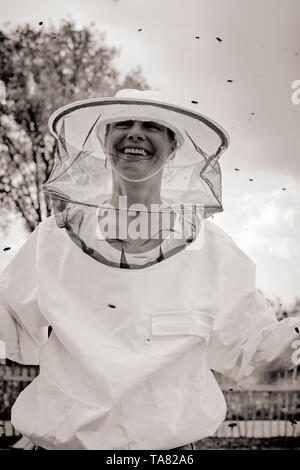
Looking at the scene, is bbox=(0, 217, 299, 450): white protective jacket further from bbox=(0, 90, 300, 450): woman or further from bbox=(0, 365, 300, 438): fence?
bbox=(0, 365, 300, 438): fence

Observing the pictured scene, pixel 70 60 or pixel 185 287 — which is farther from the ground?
pixel 70 60

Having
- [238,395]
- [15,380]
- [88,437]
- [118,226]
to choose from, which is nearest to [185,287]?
[118,226]

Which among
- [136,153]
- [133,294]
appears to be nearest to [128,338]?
[133,294]

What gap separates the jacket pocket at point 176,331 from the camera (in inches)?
63.9

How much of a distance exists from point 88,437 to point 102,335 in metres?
0.33

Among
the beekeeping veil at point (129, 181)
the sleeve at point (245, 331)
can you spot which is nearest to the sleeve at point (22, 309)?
the beekeeping veil at point (129, 181)

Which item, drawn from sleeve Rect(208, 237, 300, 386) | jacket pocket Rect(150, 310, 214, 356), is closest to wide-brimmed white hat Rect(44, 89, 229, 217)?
sleeve Rect(208, 237, 300, 386)

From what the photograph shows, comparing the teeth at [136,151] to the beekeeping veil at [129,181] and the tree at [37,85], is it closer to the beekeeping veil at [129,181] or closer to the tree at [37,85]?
the beekeeping veil at [129,181]

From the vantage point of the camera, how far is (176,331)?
5.43 feet

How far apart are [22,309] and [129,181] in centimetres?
64

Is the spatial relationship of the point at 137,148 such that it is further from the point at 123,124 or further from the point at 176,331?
the point at 176,331

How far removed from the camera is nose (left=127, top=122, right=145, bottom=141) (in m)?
1.81

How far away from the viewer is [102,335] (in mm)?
1633
